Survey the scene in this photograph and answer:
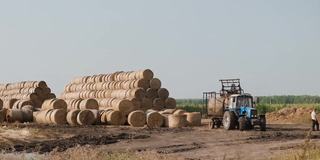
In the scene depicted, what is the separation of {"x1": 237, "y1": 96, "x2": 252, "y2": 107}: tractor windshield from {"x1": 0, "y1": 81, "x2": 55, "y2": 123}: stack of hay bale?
13790 millimetres

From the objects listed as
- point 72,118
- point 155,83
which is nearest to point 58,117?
point 72,118

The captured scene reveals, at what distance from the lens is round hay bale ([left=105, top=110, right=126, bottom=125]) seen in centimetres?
3256

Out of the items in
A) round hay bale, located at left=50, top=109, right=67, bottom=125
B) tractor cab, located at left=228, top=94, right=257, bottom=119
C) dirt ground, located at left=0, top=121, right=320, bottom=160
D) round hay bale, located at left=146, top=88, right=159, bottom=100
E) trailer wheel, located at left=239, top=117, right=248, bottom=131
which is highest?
round hay bale, located at left=146, top=88, right=159, bottom=100

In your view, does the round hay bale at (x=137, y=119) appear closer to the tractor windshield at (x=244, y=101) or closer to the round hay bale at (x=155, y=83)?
the round hay bale at (x=155, y=83)

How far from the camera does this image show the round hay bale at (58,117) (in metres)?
32.1

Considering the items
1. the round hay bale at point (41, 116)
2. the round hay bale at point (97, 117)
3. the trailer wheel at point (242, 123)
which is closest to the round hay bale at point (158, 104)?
the round hay bale at point (97, 117)

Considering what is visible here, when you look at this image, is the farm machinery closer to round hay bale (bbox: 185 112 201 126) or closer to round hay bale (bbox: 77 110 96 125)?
round hay bale (bbox: 185 112 201 126)

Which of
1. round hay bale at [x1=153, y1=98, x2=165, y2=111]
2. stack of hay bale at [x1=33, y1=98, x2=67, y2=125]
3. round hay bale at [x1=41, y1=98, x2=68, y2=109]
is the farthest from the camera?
round hay bale at [x1=153, y1=98, x2=165, y2=111]

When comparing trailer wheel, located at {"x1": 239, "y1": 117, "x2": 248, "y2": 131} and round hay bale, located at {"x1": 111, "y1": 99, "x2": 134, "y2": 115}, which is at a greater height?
round hay bale, located at {"x1": 111, "y1": 99, "x2": 134, "y2": 115}

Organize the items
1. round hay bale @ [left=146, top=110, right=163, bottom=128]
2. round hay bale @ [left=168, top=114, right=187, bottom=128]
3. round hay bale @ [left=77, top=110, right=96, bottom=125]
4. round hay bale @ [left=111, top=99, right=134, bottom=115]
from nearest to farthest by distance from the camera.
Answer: round hay bale @ [left=168, top=114, right=187, bottom=128], round hay bale @ [left=146, top=110, right=163, bottom=128], round hay bale @ [left=77, top=110, right=96, bottom=125], round hay bale @ [left=111, top=99, right=134, bottom=115]

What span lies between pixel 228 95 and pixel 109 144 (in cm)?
926

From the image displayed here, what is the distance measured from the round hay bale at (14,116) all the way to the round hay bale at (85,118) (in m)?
4.55

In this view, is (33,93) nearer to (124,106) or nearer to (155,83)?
(155,83)

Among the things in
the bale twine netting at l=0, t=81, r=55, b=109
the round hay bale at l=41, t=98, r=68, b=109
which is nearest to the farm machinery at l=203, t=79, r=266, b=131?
the round hay bale at l=41, t=98, r=68, b=109
